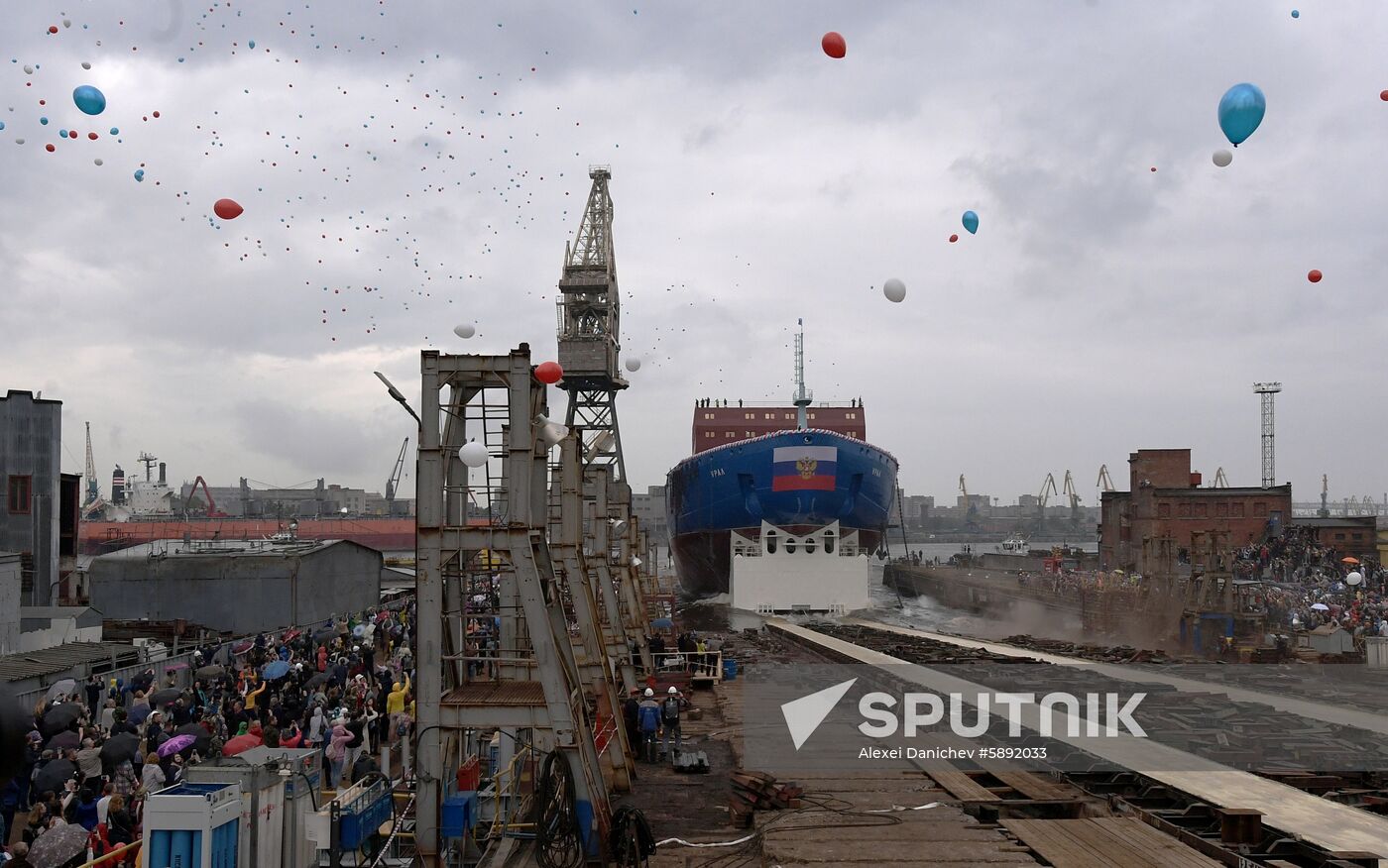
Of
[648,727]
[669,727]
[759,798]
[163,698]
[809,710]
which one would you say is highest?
[163,698]

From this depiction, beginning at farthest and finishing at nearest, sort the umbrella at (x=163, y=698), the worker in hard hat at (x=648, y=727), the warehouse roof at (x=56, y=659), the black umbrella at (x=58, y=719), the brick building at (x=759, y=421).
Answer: the brick building at (x=759, y=421) → the warehouse roof at (x=56, y=659) → the umbrella at (x=163, y=698) → the worker in hard hat at (x=648, y=727) → the black umbrella at (x=58, y=719)

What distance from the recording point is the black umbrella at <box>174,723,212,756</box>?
13.6m

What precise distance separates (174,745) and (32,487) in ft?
96.9

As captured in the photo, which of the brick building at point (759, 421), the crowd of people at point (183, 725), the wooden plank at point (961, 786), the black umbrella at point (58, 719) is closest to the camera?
the crowd of people at point (183, 725)

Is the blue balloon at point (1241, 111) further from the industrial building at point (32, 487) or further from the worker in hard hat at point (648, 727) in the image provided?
the industrial building at point (32, 487)

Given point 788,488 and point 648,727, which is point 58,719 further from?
point 788,488

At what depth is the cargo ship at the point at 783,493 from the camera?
5862 centimetres

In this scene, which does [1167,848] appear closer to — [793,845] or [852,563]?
[793,845]

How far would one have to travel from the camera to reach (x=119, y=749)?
42.6ft

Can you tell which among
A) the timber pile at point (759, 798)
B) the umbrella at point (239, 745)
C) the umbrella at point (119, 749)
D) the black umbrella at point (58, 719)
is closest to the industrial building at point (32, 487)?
the black umbrella at point (58, 719)

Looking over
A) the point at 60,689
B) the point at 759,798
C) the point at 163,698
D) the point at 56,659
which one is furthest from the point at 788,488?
the point at 759,798

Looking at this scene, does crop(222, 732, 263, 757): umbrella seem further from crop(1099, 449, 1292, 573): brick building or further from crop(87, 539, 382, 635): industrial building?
crop(1099, 449, 1292, 573): brick building

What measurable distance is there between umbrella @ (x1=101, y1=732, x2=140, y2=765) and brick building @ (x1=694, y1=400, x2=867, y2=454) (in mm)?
70801

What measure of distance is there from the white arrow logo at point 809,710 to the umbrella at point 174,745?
8.22 meters
